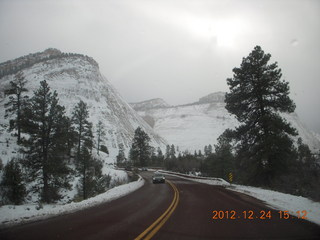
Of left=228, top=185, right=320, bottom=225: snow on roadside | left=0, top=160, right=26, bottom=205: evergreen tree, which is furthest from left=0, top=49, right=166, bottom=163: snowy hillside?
→ left=228, top=185, right=320, bottom=225: snow on roadside

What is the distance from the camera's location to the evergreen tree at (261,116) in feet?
59.8

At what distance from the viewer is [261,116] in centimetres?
1880

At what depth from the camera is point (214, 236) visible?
19.7 feet

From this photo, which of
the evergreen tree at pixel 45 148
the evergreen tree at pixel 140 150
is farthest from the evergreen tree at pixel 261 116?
the evergreen tree at pixel 140 150

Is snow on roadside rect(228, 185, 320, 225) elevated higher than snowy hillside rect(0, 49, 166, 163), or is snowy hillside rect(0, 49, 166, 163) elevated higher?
snowy hillside rect(0, 49, 166, 163)

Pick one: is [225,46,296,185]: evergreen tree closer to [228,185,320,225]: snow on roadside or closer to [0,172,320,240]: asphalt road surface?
[228,185,320,225]: snow on roadside

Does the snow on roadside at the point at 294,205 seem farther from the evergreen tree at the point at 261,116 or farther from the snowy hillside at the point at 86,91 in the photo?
the snowy hillside at the point at 86,91

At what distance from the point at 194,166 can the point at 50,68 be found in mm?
142791
